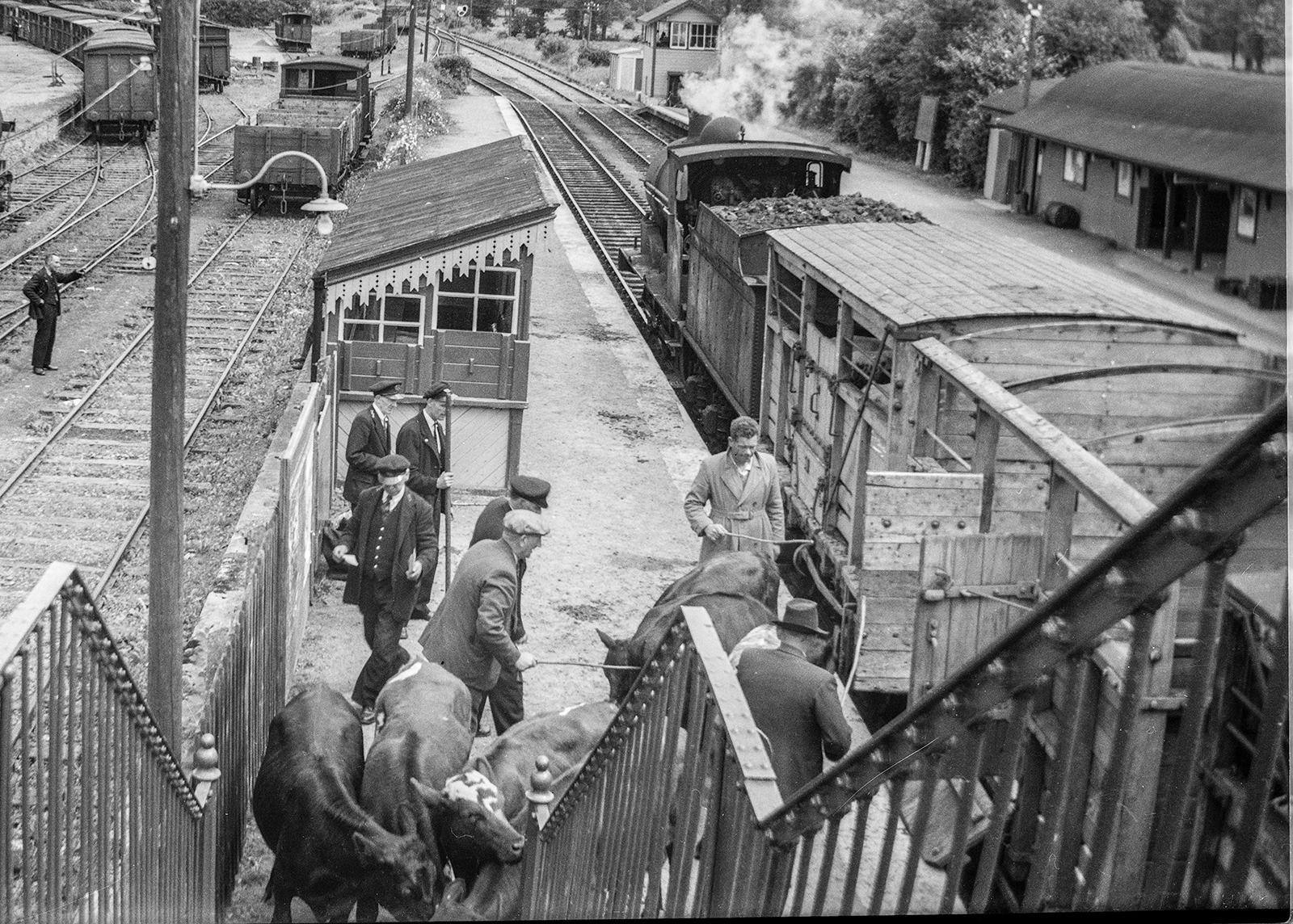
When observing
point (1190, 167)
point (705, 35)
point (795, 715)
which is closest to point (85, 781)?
point (795, 715)

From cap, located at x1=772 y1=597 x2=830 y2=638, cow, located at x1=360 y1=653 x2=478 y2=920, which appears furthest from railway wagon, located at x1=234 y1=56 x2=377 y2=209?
cap, located at x1=772 y1=597 x2=830 y2=638

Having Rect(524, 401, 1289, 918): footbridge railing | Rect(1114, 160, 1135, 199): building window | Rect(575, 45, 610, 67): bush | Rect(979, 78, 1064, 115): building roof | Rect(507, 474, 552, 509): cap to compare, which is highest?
Rect(575, 45, 610, 67): bush

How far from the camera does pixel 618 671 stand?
8500mm

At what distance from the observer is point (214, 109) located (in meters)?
46.5

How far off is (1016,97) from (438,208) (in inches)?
449

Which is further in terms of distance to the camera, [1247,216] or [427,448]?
[427,448]

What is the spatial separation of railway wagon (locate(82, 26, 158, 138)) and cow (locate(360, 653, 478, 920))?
34.8 m

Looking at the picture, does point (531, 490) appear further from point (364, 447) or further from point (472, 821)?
point (364, 447)

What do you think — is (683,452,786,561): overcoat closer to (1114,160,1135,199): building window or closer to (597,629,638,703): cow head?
(597,629,638,703): cow head

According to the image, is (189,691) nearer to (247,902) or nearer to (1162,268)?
(247,902)

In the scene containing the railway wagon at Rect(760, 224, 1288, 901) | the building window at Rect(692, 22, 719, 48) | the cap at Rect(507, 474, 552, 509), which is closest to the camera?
the railway wagon at Rect(760, 224, 1288, 901)

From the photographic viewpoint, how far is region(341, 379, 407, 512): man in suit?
11.1 metres

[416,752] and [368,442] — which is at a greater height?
[368,442]

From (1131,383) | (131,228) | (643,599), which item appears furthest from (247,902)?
(131,228)
